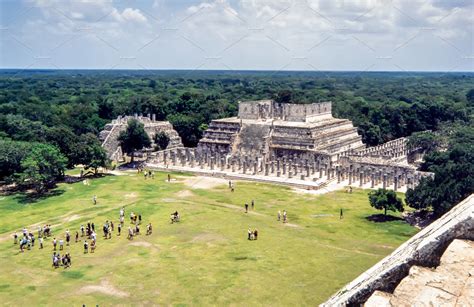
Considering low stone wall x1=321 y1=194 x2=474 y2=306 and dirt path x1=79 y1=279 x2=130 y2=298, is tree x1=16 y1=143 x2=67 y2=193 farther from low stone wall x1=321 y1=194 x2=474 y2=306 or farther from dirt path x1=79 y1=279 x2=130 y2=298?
low stone wall x1=321 y1=194 x2=474 y2=306

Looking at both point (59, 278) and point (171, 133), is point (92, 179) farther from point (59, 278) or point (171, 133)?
point (59, 278)

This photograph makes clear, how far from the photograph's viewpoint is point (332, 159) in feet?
173

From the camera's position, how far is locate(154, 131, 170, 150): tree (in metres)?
63.8

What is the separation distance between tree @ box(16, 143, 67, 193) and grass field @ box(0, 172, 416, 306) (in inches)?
78.5

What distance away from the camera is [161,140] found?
64.0 meters

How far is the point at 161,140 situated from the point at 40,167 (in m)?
22.4

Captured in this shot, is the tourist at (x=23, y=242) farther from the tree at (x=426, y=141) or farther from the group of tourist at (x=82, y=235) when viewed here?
the tree at (x=426, y=141)

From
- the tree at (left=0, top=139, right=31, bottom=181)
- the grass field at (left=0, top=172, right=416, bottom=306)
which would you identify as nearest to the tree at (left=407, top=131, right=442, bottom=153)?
the grass field at (left=0, top=172, right=416, bottom=306)

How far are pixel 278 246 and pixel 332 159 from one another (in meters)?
25.4

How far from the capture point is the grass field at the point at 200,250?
74.3 ft

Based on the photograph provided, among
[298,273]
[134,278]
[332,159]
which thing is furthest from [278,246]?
[332,159]

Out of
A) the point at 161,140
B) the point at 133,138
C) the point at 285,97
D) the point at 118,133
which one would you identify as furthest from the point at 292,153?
the point at 285,97

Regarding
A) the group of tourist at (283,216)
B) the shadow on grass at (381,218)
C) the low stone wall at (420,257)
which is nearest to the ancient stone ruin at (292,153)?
the shadow on grass at (381,218)

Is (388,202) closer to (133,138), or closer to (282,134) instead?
(282,134)
